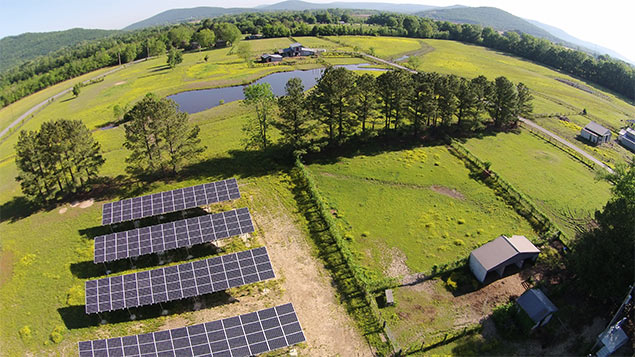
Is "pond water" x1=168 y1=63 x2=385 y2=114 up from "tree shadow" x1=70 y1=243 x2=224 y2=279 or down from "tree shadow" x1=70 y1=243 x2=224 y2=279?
up

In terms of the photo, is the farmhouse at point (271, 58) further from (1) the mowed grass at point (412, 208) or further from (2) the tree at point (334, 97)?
(1) the mowed grass at point (412, 208)

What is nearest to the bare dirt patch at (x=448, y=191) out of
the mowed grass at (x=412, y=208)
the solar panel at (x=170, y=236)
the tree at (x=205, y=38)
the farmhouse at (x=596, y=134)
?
the mowed grass at (x=412, y=208)

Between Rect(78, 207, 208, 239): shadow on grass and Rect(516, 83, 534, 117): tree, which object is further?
Rect(516, 83, 534, 117): tree

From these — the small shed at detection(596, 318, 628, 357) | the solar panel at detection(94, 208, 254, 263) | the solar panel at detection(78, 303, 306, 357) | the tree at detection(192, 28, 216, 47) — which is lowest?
the small shed at detection(596, 318, 628, 357)

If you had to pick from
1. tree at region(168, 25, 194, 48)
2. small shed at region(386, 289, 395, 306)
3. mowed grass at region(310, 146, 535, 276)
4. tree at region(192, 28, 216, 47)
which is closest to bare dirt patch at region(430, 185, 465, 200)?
mowed grass at region(310, 146, 535, 276)

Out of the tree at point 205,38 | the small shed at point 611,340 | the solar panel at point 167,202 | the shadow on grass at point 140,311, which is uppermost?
the tree at point 205,38

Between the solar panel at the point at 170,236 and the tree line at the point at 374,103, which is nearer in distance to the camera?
the solar panel at the point at 170,236

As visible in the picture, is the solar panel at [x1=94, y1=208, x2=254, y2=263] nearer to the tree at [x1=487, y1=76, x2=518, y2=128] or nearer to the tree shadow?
the tree shadow

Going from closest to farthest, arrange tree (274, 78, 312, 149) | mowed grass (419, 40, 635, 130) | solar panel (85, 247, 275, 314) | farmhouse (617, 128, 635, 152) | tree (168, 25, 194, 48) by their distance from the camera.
→ solar panel (85, 247, 275, 314) → tree (274, 78, 312, 149) → farmhouse (617, 128, 635, 152) → mowed grass (419, 40, 635, 130) → tree (168, 25, 194, 48)

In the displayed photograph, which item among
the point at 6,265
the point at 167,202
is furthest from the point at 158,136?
the point at 6,265
